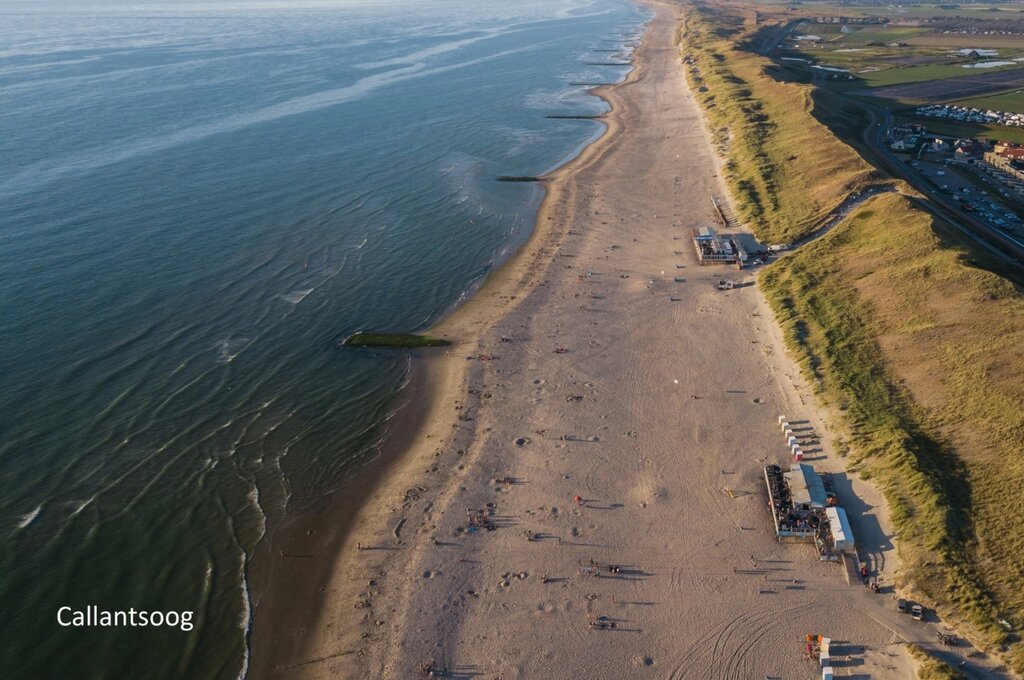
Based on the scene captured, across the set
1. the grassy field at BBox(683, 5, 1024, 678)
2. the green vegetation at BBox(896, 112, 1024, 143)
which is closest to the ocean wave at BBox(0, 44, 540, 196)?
the grassy field at BBox(683, 5, 1024, 678)

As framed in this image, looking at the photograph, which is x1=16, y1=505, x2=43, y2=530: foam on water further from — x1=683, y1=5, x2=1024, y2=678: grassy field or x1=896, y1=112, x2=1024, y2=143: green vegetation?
x1=896, y1=112, x2=1024, y2=143: green vegetation

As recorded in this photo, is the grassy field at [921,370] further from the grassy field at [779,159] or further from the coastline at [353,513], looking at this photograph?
the coastline at [353,513]

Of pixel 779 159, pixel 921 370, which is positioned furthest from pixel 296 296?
pixel 779 159

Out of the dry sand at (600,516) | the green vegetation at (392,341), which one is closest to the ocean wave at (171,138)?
the green vegetation at (392,341)

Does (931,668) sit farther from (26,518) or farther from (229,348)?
(229,348)

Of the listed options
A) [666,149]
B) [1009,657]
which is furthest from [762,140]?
[1009,657]

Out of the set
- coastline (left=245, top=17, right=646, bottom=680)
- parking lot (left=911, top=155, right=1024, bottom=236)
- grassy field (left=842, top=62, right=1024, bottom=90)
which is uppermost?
grassy field (left=842, top=62, right=1024, bottom=90)
